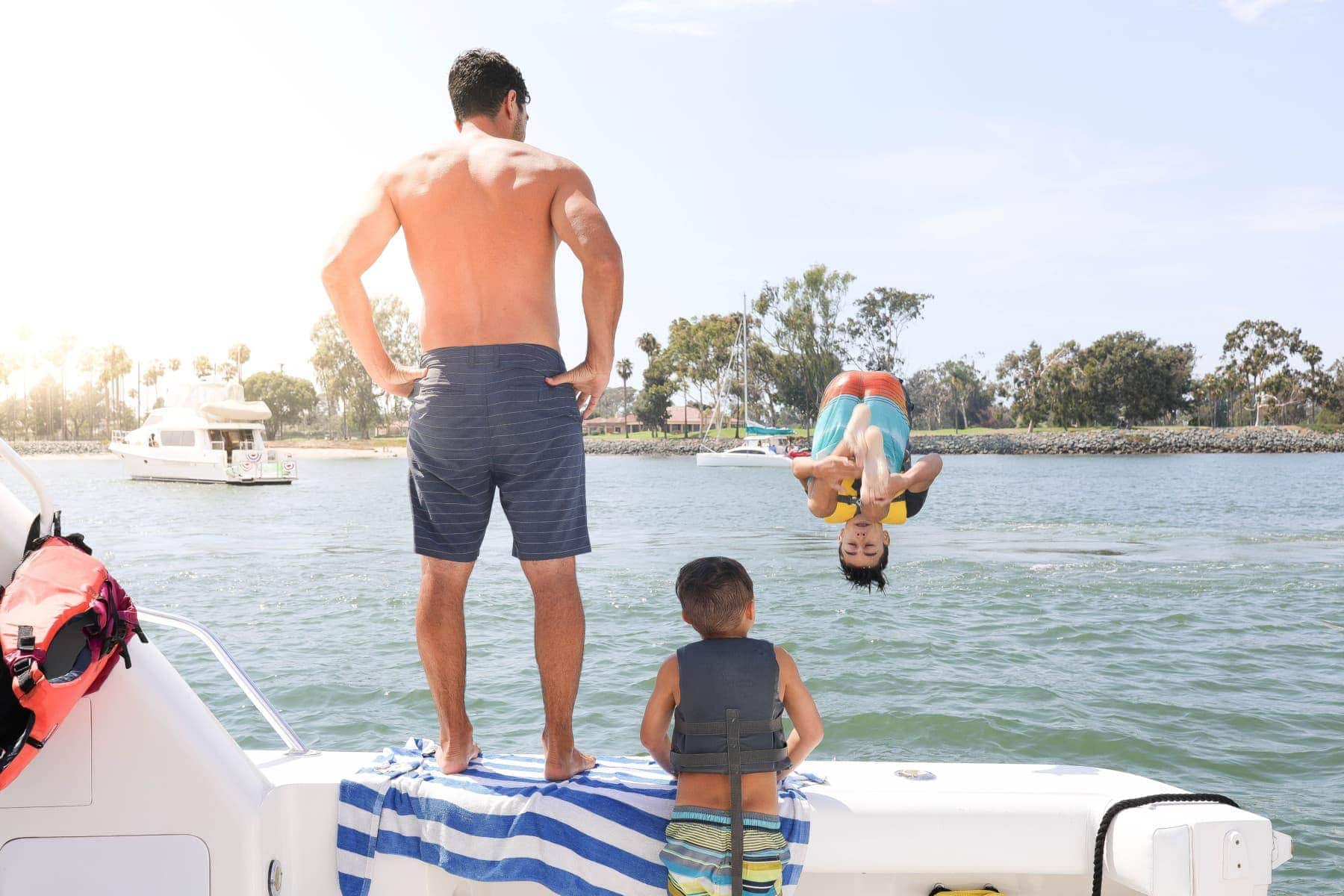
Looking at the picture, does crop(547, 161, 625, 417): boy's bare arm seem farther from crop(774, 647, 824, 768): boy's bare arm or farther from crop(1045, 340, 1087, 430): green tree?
crop(1045, 340, 1087, 430): green tree

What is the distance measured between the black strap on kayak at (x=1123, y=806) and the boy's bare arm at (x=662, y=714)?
36.7 inches

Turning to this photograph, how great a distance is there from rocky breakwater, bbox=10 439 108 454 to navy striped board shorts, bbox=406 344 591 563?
8683 cm

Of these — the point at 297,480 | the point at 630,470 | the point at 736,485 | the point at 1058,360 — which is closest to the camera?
the point at 736,485

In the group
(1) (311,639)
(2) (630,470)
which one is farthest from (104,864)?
(2) (630,470)

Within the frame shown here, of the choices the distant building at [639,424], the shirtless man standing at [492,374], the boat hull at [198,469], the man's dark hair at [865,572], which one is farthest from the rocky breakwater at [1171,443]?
the shirtless man standing at [492,374]

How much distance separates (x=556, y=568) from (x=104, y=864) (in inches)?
43.8

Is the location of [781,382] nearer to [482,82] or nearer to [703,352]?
[703,352]

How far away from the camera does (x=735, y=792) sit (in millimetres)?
1926

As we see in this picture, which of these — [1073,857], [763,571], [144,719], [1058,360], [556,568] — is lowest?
[763,571]

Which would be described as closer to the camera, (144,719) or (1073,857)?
(144,719)

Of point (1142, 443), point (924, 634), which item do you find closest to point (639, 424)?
point (1142, 443)

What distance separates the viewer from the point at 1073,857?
2096 millimetres

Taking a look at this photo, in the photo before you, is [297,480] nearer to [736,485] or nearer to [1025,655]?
[736,485]

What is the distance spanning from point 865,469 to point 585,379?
3.61 feet
